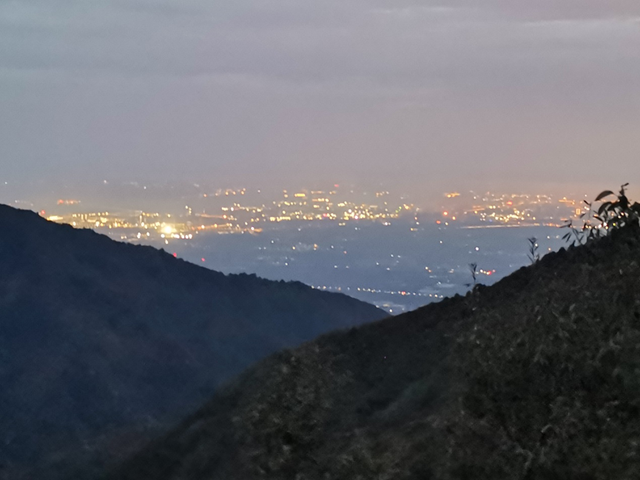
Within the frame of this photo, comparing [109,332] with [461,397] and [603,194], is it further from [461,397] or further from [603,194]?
[461,397]

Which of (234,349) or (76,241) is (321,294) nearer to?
(234,349)

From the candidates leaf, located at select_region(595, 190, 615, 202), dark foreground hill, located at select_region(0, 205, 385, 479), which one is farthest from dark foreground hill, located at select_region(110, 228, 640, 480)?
dark foreground hill, located at select_region(0, 205, 385, 479)

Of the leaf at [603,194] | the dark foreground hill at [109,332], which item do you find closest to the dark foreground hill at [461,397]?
the leaf at [603,194]

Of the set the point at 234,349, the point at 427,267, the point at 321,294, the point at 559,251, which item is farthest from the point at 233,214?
the point at 559,251

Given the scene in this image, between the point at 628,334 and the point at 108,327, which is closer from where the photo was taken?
the point at 628,334

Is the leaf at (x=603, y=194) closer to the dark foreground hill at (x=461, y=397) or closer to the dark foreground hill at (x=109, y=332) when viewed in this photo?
the dark foreground hill at (x=461, y=397)

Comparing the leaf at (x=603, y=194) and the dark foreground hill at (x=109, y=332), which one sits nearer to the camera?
the leaf at (x=603, y=194)
